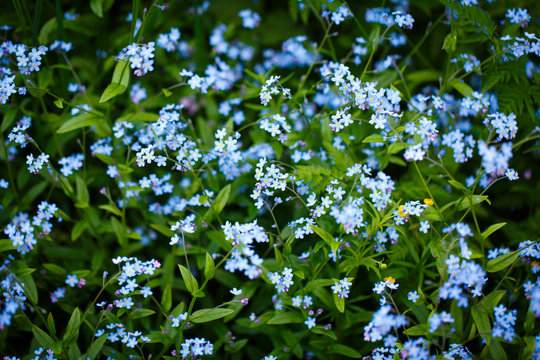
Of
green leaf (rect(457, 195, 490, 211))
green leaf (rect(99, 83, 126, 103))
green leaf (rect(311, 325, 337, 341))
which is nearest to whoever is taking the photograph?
green leaf (rect(457, 195, 490, 211))

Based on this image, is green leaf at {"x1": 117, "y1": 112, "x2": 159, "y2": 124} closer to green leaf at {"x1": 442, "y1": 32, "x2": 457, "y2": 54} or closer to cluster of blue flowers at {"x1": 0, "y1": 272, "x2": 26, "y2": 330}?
cluster of blue flowers at {"x1": 0, "y1": 272, "x2": 26, "y2": 330}

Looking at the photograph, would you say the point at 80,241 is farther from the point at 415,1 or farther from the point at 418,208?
the point at 415,1

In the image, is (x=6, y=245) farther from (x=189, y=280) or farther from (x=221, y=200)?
(x=221, y=200)

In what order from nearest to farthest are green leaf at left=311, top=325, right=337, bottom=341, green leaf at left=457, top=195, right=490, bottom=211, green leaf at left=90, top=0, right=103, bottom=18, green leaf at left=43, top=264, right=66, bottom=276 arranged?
green leaf at left=457, top=195, right=490, bottom=211, green leaf at left=311, top=325, right=337, bottom=341, green leaf at left=43, top=264, right=66, bottom=276, green leaf at left=90, top=0, right=103, bottom=18

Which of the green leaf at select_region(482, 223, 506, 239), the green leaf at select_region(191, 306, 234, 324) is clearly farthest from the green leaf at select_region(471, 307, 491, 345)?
the green leaf at select_region(191, 306, 234, 324)

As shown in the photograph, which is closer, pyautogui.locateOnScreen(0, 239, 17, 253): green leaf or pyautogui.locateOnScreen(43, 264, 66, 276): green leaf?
pyautogui.locateOnScreen(0, 239, 17, 253): green leaf

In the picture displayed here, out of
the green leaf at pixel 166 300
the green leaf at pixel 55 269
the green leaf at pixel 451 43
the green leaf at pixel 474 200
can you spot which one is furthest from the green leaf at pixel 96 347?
the green leaf at pixel 451 43

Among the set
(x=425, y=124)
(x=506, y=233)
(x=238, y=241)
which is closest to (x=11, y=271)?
(x=238, y=241)
